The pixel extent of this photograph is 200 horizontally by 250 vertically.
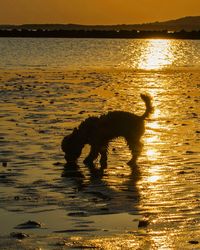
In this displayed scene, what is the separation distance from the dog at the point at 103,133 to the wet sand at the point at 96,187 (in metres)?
0.31

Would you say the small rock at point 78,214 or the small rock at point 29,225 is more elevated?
the small rock at point 29,225

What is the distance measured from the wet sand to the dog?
0.31m

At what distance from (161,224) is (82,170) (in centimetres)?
423

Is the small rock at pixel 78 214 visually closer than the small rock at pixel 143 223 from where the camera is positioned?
No

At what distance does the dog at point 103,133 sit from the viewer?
13133 millimetres

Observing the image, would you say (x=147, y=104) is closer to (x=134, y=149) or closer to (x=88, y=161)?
(x=134, y=149)

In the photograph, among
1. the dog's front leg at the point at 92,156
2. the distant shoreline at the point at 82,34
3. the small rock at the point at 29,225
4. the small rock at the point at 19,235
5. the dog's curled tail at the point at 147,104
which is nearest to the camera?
the small rock at the point at 19,235

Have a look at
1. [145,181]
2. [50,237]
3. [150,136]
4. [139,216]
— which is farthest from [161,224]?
[150,136]

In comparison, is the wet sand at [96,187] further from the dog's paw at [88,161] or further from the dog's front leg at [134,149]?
the dog's paw at [88,161]

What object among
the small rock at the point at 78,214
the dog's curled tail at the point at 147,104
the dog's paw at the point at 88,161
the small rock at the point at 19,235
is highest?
the dog's curled tail at the point at 147,104

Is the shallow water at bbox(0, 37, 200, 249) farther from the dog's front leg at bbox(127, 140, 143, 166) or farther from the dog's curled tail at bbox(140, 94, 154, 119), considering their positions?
the dog's curled tail at bbox(140, 94, 154, 119)

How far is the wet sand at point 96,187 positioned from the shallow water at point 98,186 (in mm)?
11

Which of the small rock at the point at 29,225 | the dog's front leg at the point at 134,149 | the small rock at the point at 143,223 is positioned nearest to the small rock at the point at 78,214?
the small rock at the point at 29,225

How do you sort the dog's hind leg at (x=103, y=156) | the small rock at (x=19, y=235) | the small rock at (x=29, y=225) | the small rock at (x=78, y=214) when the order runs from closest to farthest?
the small rock at (x=19, y=235), the small rock at (x=29, y=225), the small rock at (x=78, y=214), the dog's hind leg at (x=103, y=156)
